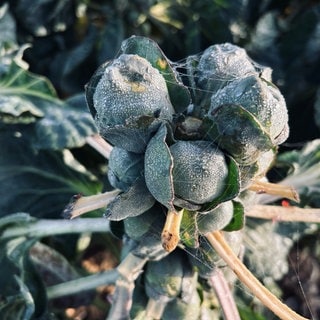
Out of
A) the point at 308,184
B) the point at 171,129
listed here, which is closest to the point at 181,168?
the point at 171,129

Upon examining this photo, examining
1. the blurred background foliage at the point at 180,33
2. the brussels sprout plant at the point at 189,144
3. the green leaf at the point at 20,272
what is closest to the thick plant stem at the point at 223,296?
the brussels sprout plant at the point at 189,144

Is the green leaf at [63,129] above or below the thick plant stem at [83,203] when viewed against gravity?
below

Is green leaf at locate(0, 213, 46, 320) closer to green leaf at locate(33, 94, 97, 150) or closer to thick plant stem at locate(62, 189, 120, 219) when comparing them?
green leaf at locate(33, 94, 97, 150)

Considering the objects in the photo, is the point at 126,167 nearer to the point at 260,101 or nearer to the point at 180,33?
the point at 260,101

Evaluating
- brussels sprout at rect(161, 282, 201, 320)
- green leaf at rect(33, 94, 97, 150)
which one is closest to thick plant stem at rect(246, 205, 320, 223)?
brussels sprout at rect(161, 282, 201, 320)

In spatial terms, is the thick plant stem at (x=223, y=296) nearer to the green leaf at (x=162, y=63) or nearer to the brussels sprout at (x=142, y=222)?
the brussels sprout at (x=142, y=222)
